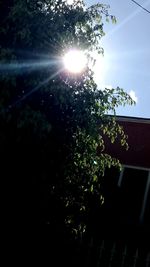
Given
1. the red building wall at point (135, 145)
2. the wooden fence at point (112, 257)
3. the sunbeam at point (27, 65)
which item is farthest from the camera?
the red building wall at point (135, 145)

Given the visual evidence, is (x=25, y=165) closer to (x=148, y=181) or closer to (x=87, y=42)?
(x=87, y=42)

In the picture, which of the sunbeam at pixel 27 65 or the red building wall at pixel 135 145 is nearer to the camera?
the sunbeam at pixel 27 65

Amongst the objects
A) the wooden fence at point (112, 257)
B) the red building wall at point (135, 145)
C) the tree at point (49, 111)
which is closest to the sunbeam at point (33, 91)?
the tree at point (49, 111)

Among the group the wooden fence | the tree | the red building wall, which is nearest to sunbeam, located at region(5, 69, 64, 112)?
the tree

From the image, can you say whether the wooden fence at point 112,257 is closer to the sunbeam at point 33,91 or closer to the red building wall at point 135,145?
the sunbeam at point 33,91

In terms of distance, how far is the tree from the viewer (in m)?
6.43

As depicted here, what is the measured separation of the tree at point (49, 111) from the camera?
6.43 m

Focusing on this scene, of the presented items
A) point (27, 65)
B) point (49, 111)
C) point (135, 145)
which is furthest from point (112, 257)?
point (135, 145)

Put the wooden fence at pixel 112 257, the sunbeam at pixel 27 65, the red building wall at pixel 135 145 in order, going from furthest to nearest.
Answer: the red building wall at pixel 135 145
the wooden fence at pixel 112 257
the sunbeam at pixel 27 65

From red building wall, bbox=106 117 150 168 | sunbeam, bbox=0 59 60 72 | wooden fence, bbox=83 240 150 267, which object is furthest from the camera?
red building wall, bbox=106 117 150 168

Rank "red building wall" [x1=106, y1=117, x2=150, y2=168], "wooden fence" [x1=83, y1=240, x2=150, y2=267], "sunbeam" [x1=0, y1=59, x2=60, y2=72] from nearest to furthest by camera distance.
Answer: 1. "sunbeam" [x1=0, y1=59, x2=60, y2=72]
2. "wooden fence" [x1=83, y1=240, x2=150, y2=267]
3. "red building wall" [x1=106, y1=117, x2=150, y2=168]

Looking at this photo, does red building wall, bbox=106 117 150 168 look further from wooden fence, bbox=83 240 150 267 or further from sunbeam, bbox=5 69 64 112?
sunbeam, bbox=5 69 64 112

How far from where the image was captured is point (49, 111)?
6.89 meters

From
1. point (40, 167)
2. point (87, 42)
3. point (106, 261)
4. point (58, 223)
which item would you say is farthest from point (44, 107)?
point (106, 261)
